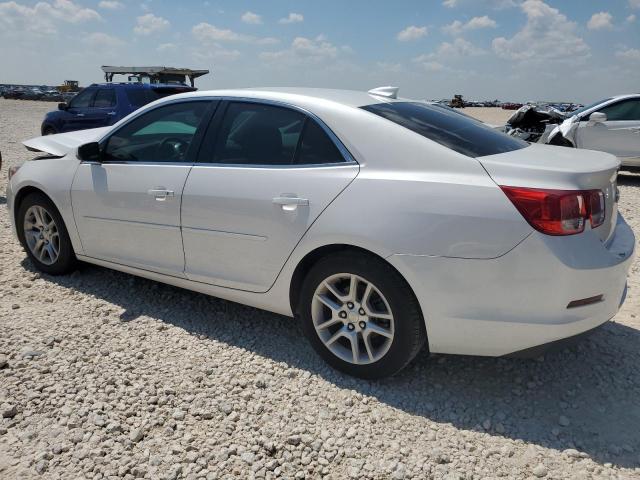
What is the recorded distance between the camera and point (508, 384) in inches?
118

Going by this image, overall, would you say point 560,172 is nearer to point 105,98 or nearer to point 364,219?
point 364,219

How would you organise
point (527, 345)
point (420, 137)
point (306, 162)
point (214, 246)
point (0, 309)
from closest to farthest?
point (527, 345), point (420, 137), point (306, 162), point (214, 246), point (0, 309)

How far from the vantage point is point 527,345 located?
2.55m

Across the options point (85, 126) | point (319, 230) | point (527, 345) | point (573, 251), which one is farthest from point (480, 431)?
point (85, 126)

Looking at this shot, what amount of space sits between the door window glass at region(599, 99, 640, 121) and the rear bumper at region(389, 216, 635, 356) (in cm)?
816

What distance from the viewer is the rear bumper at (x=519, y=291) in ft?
7.89

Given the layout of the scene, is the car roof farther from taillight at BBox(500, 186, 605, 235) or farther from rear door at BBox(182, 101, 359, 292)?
taillight at BBox(500, 186, 605, 235)

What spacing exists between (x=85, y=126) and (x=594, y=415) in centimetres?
1213

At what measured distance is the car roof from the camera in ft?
10.4

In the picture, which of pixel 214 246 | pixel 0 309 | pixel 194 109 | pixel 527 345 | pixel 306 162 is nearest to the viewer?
pixel 527 345

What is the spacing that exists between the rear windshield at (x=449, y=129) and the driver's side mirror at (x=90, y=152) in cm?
206

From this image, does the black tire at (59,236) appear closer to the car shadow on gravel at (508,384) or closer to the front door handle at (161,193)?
the car shadow on gravel at (508,384)

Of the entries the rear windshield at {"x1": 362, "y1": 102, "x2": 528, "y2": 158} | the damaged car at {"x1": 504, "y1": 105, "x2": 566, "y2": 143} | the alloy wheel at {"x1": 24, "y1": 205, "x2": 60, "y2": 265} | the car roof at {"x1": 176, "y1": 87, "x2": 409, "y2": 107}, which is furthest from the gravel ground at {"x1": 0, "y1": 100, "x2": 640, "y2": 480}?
the damaged car at {"x1": 504, "y1": 105, "x2": 566, "y2": 143}

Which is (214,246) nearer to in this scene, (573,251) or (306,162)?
(306,162)
